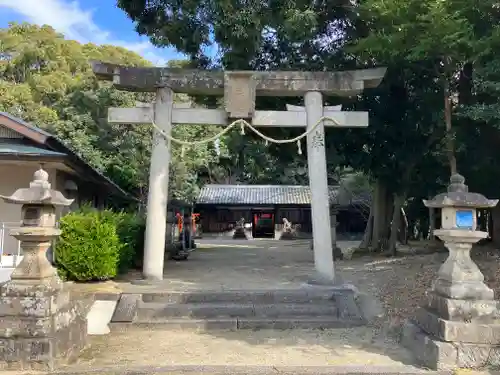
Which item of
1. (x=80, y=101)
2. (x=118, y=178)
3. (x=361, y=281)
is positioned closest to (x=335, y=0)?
(x=361, y=281)

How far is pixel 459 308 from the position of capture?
619 centimetres

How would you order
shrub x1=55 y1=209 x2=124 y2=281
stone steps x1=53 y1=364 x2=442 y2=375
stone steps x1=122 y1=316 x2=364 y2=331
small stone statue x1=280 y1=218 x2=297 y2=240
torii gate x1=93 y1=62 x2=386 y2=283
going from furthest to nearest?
small stone statue x1=280 y1=218 x2=297 y2=240
torii gate x1=93 y1=62 x2=386 y2=283
shrub x1=55 y1=209 x2=124 y2=281
stone steps x1=122 y1=316 x2=364 y2=331
stone steps x1=53 y1=364 x2=442 y2=375

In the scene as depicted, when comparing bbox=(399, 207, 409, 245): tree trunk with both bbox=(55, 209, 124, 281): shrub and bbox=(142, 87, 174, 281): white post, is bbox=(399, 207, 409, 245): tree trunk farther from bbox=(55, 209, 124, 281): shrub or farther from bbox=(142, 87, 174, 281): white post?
bbox=(55, 209, 124, 281): shrub

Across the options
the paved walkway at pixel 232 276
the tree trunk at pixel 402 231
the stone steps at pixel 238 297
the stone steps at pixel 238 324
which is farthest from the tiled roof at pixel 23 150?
the tree trunk at pixel 402 231

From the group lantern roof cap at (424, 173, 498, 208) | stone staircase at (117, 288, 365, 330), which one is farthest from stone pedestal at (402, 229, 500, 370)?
stone staircase at (117, 288, 365, 330)

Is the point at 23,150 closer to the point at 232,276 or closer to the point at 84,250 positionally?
the point at 84,250

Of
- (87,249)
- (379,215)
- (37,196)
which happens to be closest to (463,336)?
(37,196)

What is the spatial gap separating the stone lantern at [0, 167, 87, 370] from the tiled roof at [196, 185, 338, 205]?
31.2 m

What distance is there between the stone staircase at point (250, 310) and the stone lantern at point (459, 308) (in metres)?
2.10

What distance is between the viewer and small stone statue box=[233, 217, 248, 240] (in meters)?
38.1

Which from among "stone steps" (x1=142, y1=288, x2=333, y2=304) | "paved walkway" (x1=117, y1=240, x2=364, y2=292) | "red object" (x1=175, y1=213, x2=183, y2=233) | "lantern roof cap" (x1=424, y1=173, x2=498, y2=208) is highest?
"red object" (x1=175, y1=213, x2=183, y2=233)

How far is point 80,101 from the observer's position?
28156 mm

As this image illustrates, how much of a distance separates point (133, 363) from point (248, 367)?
5.23 feet

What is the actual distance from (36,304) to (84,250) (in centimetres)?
445
